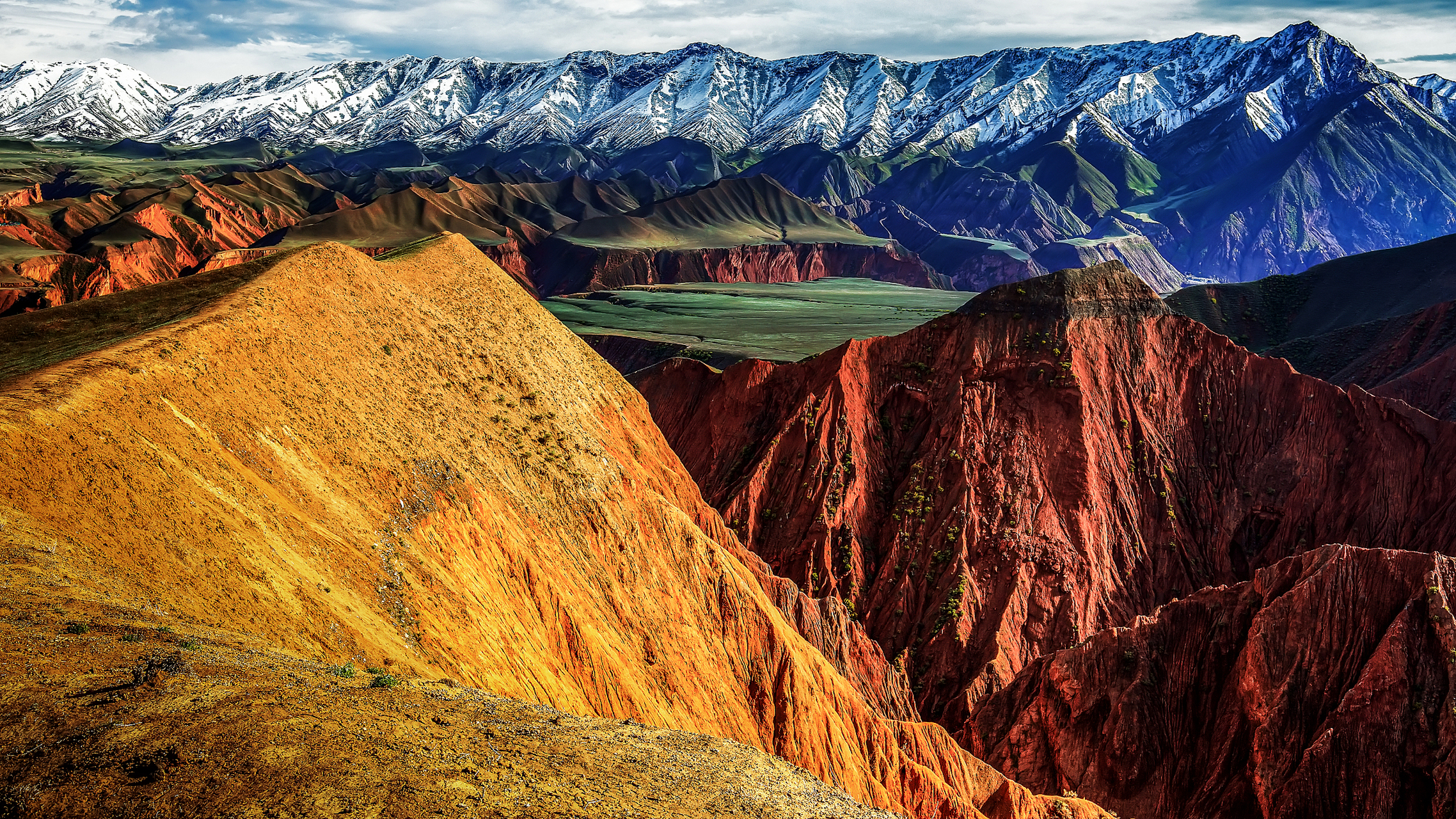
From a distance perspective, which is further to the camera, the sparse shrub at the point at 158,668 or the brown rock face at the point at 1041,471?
the brown rock face at the point at 1041,471

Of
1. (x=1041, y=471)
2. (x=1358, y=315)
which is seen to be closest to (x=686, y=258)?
(x=1358, y=315)

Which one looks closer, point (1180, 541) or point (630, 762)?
point (630, 762)

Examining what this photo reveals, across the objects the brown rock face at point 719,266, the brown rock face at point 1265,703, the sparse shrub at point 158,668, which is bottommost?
the brown rock face at point 1265,703

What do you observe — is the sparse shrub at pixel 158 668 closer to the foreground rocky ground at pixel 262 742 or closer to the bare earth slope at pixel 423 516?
the foreground rocky ground at pixel 262 742

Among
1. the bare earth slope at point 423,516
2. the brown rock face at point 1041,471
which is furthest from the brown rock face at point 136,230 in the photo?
the brown rock face at point 1041,471

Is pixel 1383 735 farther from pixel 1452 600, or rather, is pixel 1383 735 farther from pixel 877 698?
pixel 877 698

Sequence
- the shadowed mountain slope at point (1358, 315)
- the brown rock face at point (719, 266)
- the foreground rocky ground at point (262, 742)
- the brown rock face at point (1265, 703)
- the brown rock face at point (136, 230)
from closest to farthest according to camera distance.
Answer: the foreground rocky ground at point (262, 742)
the brown rock face at point (1265, 703)
the shadowed mountain slope at point (1358, 315)
the brown rock face at point (136, 230)
the brown rock face at point (719, 266)

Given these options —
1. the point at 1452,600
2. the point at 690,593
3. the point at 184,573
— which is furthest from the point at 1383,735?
the point at 184,573
